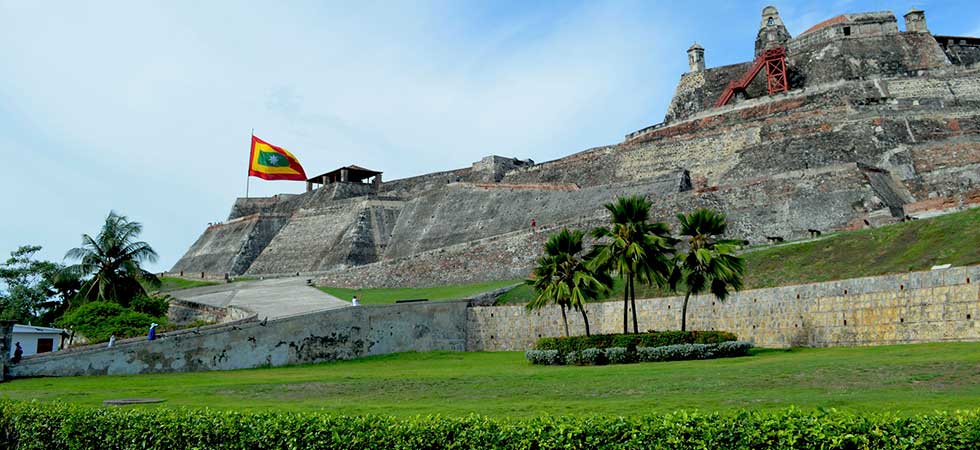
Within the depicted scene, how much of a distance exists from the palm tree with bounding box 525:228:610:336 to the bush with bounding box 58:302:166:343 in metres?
15.8

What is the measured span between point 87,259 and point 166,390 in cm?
1965

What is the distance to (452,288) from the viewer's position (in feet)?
121

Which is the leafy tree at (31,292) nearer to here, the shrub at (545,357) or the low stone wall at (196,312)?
the low stone wall at (196,312)

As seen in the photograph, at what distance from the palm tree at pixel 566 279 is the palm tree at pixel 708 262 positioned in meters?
2.34

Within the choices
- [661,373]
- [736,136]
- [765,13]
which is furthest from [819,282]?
[765,13]

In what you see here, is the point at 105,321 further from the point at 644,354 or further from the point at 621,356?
the point at 644,354

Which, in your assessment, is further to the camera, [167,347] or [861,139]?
[861,139]

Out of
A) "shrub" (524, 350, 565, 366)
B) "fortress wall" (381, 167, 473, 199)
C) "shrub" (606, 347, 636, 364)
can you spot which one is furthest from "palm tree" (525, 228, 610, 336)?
"fortress wall" (381, 167, 473, 199)

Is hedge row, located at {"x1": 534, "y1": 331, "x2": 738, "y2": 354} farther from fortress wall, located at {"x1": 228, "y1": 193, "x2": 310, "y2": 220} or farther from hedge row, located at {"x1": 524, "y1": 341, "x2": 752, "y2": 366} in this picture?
fortress wall, located at {"x1": 228, "y1": 193, "x2": 310, "y2": 220}

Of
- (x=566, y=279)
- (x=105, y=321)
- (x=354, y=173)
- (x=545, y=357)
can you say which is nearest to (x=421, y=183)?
(x=354, y=173)

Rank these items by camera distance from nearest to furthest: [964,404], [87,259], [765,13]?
[964,404] < [87,259] < [765,13]

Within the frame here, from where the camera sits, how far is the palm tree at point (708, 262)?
854 inches

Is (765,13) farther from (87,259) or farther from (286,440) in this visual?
(286,440)

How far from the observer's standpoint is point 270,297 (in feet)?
124
